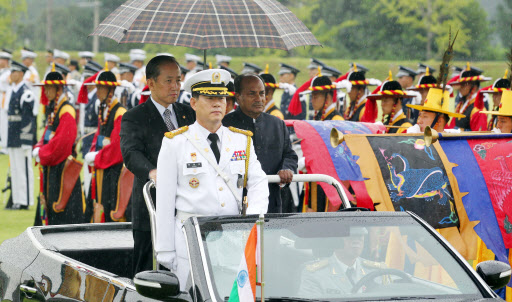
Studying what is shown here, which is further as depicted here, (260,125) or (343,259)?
(260,125)

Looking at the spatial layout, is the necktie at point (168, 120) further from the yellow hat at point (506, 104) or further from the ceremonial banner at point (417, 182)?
the yellow hat at point (506, 104)

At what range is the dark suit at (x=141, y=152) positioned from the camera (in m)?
5.33

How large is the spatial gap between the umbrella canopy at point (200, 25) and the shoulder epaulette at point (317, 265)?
2.45 metres

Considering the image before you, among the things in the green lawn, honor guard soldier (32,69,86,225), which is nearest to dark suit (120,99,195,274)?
honor guard soldier (32,69,86,225)

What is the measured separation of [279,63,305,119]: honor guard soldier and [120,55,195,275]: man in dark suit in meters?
11.3

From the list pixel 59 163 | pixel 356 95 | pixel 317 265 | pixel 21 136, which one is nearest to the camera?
pixel 317 265

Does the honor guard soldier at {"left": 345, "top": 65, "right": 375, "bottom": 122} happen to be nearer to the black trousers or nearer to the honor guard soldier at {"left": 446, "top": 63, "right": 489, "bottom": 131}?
the honor guard soldier at {"left": 446, "top": 63, "right": 489, "bottom": 131}

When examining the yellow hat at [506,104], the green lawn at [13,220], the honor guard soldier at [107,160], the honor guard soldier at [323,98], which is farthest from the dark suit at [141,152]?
the honor guard soldier at [323,98]

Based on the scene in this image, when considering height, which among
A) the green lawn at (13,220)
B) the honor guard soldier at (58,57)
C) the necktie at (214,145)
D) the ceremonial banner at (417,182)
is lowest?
the green lawn at (13,220)

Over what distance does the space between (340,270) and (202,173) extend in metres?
0.96

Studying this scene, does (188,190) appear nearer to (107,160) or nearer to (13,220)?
(107,160)

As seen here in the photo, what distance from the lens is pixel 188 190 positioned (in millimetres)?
4516

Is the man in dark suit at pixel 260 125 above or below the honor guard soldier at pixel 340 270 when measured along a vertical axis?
above

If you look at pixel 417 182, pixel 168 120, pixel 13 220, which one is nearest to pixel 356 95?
pixel 13 220
